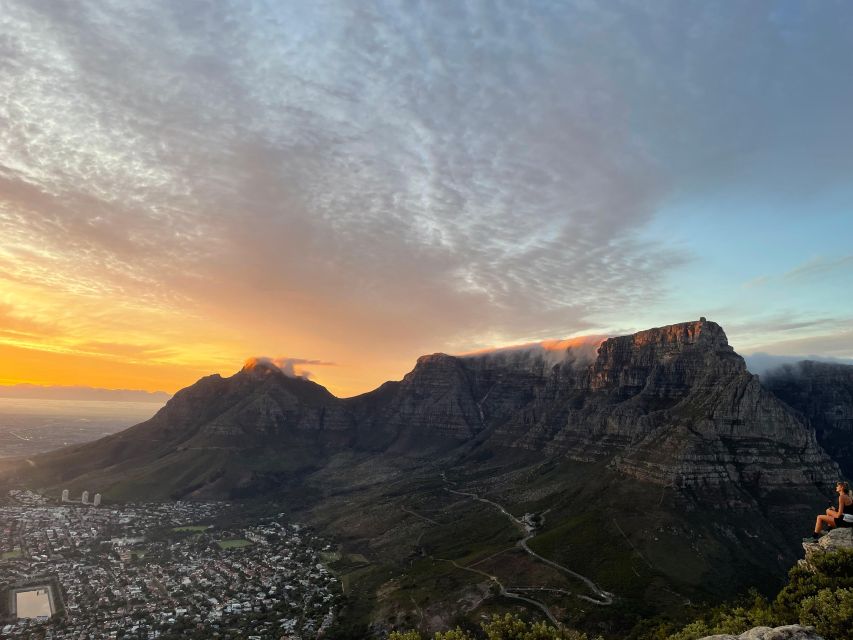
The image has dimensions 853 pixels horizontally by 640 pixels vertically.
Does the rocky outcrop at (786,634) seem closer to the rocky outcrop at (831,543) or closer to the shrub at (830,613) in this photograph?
the shrub at (830,613)

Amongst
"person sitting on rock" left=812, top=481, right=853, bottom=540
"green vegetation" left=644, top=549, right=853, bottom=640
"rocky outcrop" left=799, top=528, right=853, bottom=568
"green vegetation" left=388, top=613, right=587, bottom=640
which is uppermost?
"person sitting on rock" left=812, top=481, right=853, bottom=540

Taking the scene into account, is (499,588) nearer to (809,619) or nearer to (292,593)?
(292,593)

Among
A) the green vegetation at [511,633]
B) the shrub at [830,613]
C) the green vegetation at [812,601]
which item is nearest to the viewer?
the shrub at [830,613]

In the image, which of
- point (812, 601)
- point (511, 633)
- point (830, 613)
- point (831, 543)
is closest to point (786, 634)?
point (830, 613)

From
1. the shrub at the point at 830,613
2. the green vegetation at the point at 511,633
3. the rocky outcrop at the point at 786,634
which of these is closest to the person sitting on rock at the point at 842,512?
the shrub at the point at 830,613

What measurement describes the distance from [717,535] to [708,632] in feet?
487

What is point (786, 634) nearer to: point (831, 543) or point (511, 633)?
point (511, 633)

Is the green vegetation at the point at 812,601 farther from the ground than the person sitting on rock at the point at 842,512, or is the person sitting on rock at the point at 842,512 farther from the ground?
→ the person sitting on rock at the point at 842,512

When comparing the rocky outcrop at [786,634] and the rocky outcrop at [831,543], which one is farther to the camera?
the rocky outcrop at [831,543]

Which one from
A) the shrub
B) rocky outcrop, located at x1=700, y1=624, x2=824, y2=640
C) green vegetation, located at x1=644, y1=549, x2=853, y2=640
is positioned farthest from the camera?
green vegetation, located at x1=644, y1=549, x2=853, y2=640

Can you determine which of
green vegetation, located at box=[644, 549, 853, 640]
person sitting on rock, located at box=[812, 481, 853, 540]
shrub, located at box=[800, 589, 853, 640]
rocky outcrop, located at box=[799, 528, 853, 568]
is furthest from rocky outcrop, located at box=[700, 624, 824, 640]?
person sitting on rock, located at box=[812, 481, 853, 540]

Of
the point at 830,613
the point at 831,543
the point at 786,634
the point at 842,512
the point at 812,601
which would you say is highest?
the point at 842,512

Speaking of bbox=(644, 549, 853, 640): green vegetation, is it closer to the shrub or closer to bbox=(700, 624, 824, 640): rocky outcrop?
the shrub

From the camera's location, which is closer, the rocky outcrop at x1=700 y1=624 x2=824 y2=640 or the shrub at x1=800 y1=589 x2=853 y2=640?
the rocky outcrop at x1=700 y1=624 x2=824 y2=640
